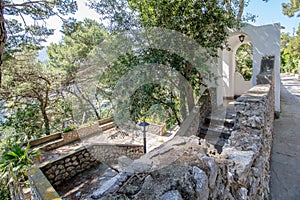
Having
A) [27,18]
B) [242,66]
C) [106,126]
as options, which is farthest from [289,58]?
[27,18]

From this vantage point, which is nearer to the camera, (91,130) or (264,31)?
(264,31)

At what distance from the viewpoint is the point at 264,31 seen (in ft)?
18.2

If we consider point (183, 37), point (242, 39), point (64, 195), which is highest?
point (242, 39)

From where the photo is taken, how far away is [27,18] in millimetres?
6309

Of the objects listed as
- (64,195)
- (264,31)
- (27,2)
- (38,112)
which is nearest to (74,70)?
(38,112)

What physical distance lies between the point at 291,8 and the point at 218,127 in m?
14.2

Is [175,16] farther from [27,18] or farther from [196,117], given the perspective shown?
[27,18]

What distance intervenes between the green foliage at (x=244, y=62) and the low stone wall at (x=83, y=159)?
300 inches

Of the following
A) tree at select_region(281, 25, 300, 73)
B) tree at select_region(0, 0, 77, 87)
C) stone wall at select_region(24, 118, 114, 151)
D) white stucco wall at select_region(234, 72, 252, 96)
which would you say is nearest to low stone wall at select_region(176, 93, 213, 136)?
white stucco wall at select_region(234, 72, 252, 96)

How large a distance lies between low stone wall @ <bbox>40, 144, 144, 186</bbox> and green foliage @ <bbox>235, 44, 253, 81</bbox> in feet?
25.0

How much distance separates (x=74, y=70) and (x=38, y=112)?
9.00 feet

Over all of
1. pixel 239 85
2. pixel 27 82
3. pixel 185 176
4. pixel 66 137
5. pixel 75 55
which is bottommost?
pixel 66 137

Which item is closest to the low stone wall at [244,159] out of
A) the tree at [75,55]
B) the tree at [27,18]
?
the tree at [75,55]

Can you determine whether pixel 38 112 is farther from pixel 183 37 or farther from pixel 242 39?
pixel 242 39
